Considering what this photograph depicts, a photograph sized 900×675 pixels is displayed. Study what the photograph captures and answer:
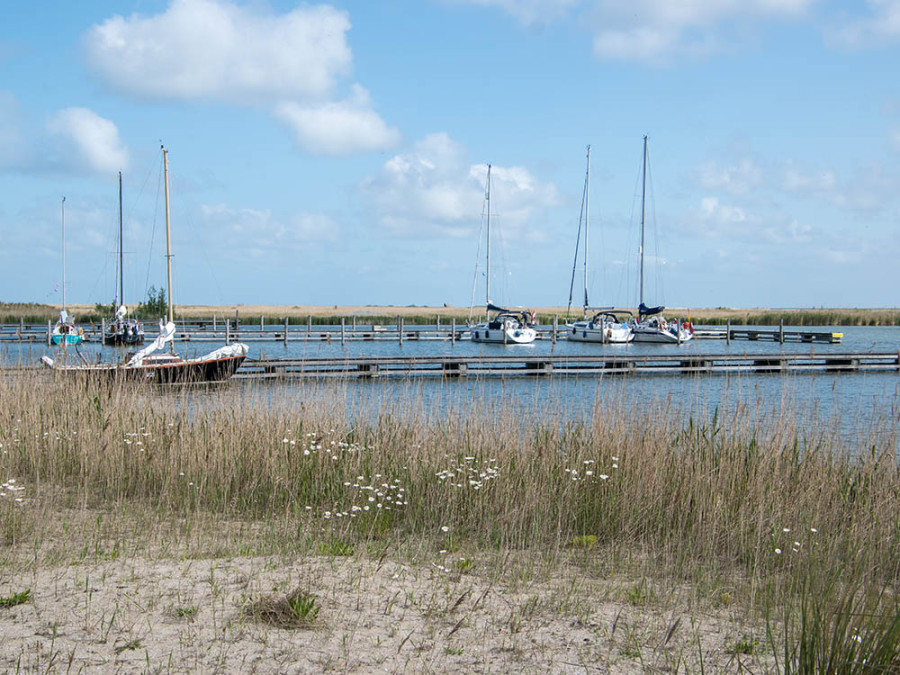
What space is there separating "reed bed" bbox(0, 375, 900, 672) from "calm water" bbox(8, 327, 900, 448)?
0.86ft

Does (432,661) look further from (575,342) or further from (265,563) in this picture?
(575,342)

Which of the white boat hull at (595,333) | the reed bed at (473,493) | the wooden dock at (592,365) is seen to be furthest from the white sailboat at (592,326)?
the reed bed at (473,493)

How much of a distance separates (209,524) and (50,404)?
4370mm

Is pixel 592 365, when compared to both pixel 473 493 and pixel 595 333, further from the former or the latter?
pixel 473 493

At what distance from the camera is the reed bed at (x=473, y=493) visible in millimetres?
5453

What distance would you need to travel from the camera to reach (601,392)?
9867 millimetres

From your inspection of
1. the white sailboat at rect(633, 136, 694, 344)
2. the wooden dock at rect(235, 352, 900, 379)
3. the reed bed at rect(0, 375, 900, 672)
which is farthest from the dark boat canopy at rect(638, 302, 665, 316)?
the reed bed at rect(0, 375, 900, 672)

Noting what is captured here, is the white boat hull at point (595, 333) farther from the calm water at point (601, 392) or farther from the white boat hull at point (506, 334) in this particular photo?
the white boat hull at point (506, 334)

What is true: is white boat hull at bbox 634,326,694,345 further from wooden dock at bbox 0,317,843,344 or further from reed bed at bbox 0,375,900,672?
reed bed at bbox 0,375,900,672

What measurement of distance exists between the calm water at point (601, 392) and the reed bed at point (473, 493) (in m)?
0.26

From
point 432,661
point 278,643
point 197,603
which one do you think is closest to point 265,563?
point 197,603

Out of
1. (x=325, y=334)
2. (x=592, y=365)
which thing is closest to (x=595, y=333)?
(x=325, y=334)

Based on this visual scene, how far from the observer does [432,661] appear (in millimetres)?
3664

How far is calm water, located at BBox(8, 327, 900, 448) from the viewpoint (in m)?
8.32
